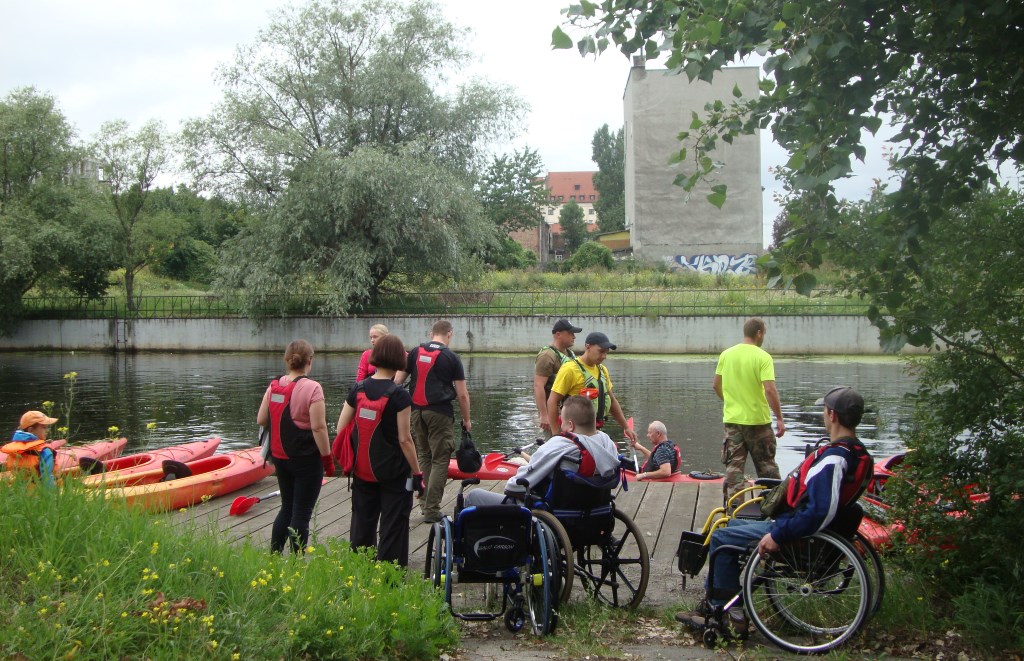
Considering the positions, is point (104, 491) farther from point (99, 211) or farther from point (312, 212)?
point (99, 211)

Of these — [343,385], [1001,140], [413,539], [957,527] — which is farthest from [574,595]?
[343,385]

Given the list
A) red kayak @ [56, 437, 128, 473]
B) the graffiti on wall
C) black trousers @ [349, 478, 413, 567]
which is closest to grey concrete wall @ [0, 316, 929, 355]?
the graffiti on wall

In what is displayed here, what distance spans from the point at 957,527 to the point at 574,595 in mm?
2409

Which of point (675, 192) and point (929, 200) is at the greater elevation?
point (675, 192)

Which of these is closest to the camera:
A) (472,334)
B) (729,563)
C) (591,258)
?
(729,563)

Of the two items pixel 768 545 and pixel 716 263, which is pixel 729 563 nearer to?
pixel 768 545

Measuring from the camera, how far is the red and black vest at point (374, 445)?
564 cm

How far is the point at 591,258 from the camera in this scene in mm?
55219

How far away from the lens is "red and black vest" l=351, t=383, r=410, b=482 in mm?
5645

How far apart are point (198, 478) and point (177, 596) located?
17.1ft

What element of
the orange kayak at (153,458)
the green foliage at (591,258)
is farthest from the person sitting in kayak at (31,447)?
the green foliage at (591,258)

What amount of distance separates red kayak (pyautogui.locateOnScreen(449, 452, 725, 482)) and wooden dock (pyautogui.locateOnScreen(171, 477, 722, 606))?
0.16 metres

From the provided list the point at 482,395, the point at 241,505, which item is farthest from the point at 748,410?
the point at 482,395

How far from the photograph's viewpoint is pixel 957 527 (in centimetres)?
493
